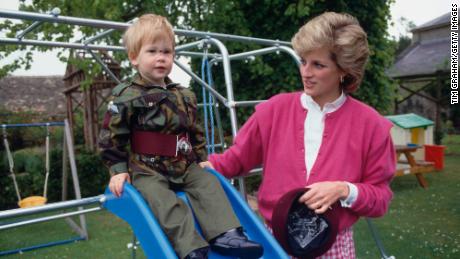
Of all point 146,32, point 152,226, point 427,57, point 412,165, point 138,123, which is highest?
point 146,32

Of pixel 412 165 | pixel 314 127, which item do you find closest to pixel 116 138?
pixel 314 127

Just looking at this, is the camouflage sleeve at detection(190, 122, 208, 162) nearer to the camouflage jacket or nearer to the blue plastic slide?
the camouflage jacket

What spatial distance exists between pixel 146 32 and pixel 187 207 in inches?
27.9

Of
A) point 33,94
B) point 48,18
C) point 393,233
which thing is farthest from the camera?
point 33,94

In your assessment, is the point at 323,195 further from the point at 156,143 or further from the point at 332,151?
the point at 156,143

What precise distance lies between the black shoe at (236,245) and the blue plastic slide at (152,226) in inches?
2.2

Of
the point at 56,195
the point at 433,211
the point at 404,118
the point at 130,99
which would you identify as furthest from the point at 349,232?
the point at 404,118

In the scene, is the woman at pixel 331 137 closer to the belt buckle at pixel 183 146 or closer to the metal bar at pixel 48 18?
the belt buckle at pixel 183 146

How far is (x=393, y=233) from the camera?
5258mm

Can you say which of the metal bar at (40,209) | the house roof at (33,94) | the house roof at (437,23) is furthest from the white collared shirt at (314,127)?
the house roof at (33,94)

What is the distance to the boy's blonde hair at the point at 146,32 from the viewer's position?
1758 mm

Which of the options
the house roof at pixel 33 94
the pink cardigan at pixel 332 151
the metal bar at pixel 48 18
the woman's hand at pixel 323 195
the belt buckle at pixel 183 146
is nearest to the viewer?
the woman's hand at pixel 323 195

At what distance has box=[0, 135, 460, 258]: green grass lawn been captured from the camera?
15.6 feet

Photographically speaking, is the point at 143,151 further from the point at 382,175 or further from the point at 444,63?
the point at 444,63
